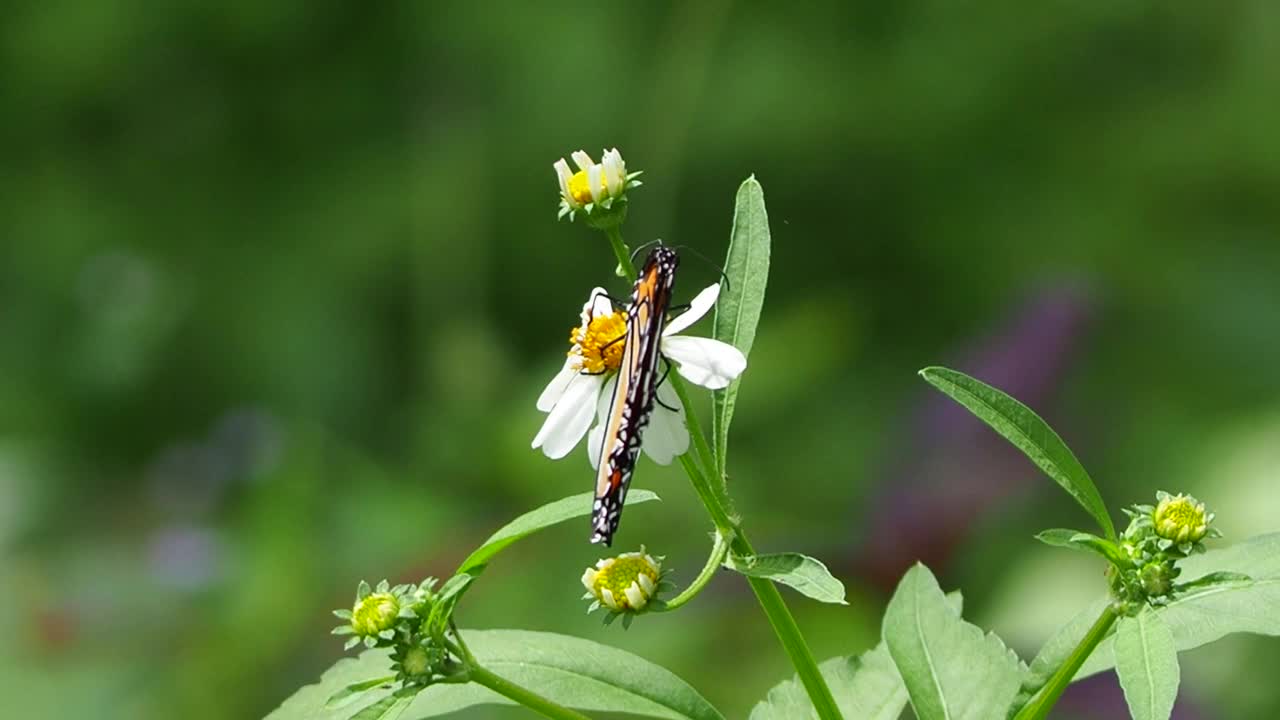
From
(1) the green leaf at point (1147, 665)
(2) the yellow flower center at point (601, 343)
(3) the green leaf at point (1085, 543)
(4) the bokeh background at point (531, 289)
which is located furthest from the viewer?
(4) the bokeh background at point (531, 289)

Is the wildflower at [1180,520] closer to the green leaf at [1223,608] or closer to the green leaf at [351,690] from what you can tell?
the green leaf at [1223,608]

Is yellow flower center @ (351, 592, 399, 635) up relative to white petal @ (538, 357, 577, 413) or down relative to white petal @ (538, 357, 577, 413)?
down

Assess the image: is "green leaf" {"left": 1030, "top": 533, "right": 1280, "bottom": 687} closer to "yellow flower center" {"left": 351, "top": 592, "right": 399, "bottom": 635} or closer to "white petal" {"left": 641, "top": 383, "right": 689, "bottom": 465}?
"white petal" {"left": 641, "top": 383, "right": 689, "bottom": 465}

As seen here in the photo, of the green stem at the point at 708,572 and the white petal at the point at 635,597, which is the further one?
the white petal at the point at 635,597

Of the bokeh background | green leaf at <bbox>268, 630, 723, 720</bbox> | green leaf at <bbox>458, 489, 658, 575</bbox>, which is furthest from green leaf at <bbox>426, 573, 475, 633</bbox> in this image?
the bokeh background

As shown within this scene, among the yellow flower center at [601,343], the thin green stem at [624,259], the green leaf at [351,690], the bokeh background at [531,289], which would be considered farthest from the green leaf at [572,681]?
the bokeh background at [531,289]

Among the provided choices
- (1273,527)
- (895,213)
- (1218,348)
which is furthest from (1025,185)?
(1273,527)
